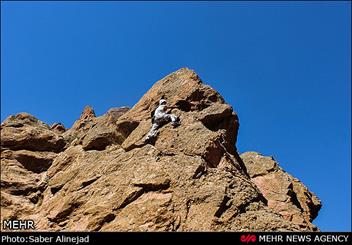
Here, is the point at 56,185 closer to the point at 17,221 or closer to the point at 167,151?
the point at 17,221

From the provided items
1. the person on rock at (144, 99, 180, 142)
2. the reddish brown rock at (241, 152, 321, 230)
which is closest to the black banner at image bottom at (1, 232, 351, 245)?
the person on rock at (144, 99, 180, 142)

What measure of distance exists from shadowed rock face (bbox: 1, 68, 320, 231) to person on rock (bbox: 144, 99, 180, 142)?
0.57 metres

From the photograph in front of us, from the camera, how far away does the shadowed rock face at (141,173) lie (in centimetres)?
3431

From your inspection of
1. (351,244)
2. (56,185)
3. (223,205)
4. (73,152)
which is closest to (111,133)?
(73,152)

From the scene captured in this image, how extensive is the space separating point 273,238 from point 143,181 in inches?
504

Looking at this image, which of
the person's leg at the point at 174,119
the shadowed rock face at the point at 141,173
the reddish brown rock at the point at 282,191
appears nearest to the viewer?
the shadowed rock face at the point at 141,173

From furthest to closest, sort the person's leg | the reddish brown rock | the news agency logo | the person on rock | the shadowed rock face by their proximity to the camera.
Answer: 1. the reddish brown rock
2. the person's leg
3. the person on rock
4. the shadowed rock face
5. the news agency logo

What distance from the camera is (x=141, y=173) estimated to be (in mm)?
38125

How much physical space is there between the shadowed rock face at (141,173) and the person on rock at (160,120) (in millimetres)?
567

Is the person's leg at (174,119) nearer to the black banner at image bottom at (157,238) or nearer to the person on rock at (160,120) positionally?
the person on rock at (160,120)

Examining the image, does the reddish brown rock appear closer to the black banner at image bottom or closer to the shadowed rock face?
the shadowed rock face

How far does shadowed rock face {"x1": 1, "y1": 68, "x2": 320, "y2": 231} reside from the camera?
34312mm

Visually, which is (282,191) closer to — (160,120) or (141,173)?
(160,120)

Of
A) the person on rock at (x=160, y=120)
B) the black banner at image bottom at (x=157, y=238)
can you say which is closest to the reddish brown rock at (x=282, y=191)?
the person on rock at (x=160, y=120)
